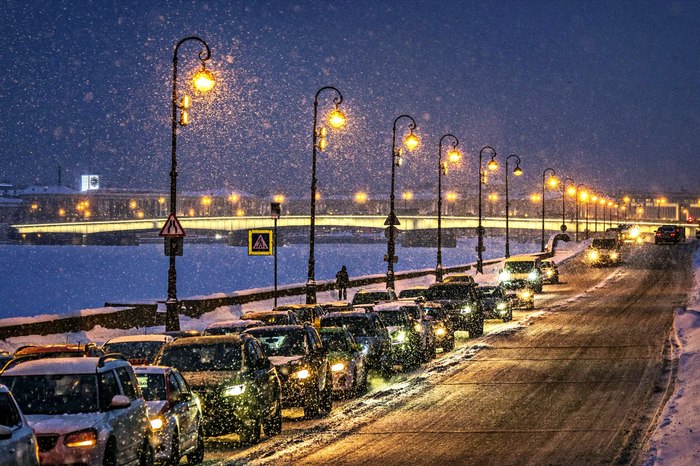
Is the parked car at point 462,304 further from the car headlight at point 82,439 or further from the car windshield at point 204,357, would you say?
the car headlight at point 82,439

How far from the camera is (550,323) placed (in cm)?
4319

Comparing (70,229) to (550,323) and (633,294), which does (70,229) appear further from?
(550,323)

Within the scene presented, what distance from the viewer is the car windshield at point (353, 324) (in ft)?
85.4

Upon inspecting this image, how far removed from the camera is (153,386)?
15.2 meters

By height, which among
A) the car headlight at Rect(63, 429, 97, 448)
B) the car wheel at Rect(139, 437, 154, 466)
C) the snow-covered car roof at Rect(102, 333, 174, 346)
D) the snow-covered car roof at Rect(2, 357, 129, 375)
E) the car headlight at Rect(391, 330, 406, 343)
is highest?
the snow-covered car roof at Rect(2, 357, 129, 375)

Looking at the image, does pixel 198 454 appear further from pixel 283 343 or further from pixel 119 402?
pixel 283 343

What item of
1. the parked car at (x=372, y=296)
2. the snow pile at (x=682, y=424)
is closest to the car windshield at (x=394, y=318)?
the snow pile at (x=682, y=424)

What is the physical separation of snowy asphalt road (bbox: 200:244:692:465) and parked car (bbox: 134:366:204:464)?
0.53 m

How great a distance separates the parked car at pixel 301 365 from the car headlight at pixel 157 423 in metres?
5.11

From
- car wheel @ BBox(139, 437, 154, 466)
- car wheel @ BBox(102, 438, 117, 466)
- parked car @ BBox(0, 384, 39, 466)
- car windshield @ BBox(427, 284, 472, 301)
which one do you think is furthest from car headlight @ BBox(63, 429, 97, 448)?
car windshield @ BBox(427, 284, 472, 301)

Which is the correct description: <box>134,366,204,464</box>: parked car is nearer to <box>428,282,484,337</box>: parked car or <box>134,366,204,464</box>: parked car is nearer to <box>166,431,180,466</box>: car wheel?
<box>166,431,180,466</box>: car wheel

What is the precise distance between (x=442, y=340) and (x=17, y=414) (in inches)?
939

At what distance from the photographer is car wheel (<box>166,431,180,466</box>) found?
14.6m

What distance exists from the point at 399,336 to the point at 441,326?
517 centimetres
